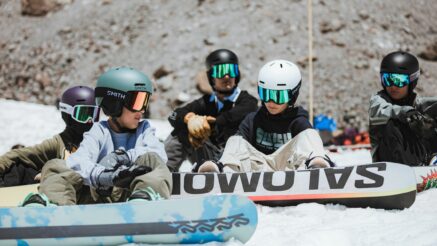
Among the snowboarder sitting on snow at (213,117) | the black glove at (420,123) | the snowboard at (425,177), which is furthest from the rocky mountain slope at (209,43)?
the snowboard at (425,177)

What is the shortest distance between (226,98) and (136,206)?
3.86m

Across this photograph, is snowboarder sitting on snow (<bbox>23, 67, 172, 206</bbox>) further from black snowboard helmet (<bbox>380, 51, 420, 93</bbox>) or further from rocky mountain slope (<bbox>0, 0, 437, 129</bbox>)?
rocky mountain slope (<bbox>0, 0, 437, 129</bbox>)

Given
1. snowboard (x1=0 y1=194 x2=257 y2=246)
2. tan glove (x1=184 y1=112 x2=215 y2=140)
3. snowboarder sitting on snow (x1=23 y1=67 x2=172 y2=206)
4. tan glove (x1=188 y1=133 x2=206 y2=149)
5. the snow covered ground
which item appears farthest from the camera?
tan glove (x1=188 y1=133 x2=206 y2=149)

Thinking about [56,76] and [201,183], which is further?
[56,76]

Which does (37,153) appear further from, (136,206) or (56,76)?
(56,76)

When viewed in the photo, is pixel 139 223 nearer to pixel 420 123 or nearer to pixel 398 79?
pixel 420 123

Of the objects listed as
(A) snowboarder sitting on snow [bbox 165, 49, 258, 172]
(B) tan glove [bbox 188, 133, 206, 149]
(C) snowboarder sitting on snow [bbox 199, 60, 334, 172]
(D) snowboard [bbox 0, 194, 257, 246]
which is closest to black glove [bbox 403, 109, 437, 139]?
(C) snowboarder sitting on snow [bbox 199, 60, 334, 172]

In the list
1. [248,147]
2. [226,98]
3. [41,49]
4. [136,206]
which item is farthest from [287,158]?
[41,49]

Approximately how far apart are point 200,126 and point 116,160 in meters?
2.62

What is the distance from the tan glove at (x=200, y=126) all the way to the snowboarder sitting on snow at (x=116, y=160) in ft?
7.23

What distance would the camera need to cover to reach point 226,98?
751 cm

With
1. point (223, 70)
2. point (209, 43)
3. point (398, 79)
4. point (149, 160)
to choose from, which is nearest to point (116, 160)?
point (149, 160)

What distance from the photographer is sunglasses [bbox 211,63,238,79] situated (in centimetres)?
741

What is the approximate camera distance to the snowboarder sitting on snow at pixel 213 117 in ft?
23.6
